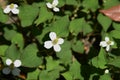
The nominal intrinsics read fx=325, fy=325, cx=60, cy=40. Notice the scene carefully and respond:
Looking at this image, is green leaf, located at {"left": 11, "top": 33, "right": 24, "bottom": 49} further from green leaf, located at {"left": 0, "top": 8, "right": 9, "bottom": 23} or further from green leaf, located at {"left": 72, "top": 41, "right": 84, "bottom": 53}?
green leaf, located at {"left": 72, "top": 41, "right": 84, "bottom": 53}

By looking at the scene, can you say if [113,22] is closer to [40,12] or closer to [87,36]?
[87,36]

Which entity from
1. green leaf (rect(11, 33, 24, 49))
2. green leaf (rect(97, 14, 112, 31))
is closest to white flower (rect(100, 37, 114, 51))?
green leaf (rect(97, 14, 112, 31))

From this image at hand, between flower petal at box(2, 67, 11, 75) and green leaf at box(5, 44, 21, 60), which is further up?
green leaf at box(5, 44, 21, 60)

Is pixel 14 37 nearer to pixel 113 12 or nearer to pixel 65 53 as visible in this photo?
pixel 65 53

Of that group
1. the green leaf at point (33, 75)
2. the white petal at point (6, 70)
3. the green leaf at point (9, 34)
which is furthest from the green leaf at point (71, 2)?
the white petal at point (6, 70)

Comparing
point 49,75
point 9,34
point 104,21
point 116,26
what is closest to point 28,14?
point 9,34

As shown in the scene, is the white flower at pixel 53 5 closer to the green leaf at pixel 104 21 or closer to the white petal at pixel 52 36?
the white petal at pixel 52 36
